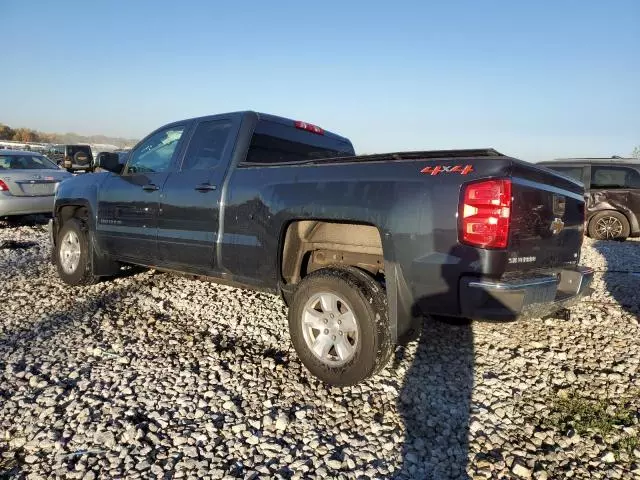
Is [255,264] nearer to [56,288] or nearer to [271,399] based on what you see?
[271,399]

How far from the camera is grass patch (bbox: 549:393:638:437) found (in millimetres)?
2805

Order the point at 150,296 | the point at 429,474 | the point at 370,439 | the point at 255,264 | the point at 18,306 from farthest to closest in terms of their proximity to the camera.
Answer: the point at 150,296, the point at 18,306, the point at 255,264, the point at 370,439, the point at 429,474

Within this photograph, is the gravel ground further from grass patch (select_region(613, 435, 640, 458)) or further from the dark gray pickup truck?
the dark gray pickup truck

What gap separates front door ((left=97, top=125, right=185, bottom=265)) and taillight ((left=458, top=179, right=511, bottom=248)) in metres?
3.15

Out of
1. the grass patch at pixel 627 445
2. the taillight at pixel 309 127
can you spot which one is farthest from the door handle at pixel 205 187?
the grass patch at pixel 627 445

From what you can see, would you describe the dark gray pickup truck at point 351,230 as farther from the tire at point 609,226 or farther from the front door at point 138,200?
the tire at point 609,226

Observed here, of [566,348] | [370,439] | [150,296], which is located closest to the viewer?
[370,439]

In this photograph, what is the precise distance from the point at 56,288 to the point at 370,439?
4.77m

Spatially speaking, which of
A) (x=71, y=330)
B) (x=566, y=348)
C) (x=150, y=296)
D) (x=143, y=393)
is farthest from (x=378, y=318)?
(x=150, y=296)

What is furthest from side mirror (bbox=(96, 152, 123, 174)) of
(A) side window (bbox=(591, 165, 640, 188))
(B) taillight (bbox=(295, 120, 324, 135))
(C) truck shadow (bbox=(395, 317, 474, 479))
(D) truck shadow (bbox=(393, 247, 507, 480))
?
(A) side window (bbox=(591, 165, 640, 188))

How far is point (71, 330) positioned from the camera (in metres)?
4.29

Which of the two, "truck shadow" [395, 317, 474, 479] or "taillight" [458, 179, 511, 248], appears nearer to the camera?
"truck shadow" [395, 317, 474, 479]

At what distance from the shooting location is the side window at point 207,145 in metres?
4.29

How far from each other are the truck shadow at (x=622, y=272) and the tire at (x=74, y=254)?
6285 mm
